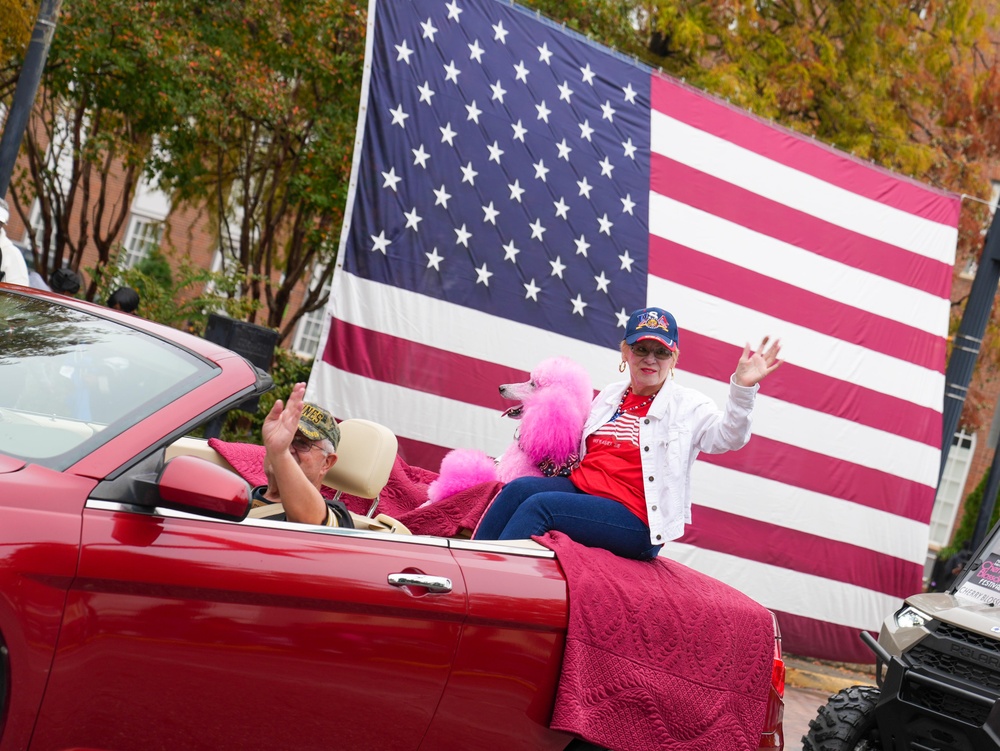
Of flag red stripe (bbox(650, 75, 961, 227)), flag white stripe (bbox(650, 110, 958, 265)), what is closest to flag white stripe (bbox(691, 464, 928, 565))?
flag white stripe (bbox(650, 110, 958, 265))

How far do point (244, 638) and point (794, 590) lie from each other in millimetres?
6388

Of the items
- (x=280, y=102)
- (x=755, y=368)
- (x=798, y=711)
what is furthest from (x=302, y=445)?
(x=280, y=102)

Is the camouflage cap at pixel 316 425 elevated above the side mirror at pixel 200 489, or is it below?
below

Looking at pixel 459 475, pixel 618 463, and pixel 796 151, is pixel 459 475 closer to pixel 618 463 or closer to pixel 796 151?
pixel 618 463

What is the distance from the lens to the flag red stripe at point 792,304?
8109 mm

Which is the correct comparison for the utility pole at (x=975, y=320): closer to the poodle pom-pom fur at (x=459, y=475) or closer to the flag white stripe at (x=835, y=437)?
the flag white stripe at (x=835, y=437)

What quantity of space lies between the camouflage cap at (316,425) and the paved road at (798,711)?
3837 millimetres

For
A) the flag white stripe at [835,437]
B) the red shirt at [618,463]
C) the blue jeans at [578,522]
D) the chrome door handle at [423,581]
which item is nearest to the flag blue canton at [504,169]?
the flag white stripe at [835,437]

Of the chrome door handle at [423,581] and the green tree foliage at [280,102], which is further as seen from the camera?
the green tree foliage at [280,102]

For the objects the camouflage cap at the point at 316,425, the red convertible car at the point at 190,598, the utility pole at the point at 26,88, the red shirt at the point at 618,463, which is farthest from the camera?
the utility pole at the point at 26,88

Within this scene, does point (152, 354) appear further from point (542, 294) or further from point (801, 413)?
point (801, 413)

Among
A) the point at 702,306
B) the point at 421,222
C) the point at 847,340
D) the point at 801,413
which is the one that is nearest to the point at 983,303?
the point at 847,340

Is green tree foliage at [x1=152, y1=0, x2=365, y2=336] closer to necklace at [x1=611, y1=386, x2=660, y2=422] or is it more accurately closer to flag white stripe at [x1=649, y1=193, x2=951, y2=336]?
flag white stripe at [x1=649, y1=193, x2=951, y2=336]

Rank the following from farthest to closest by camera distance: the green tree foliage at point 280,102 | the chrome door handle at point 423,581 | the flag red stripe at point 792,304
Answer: the green tree foliage at point 280,102, the flag red stripe at point 792,304, the chrome door handle at point 423,581
